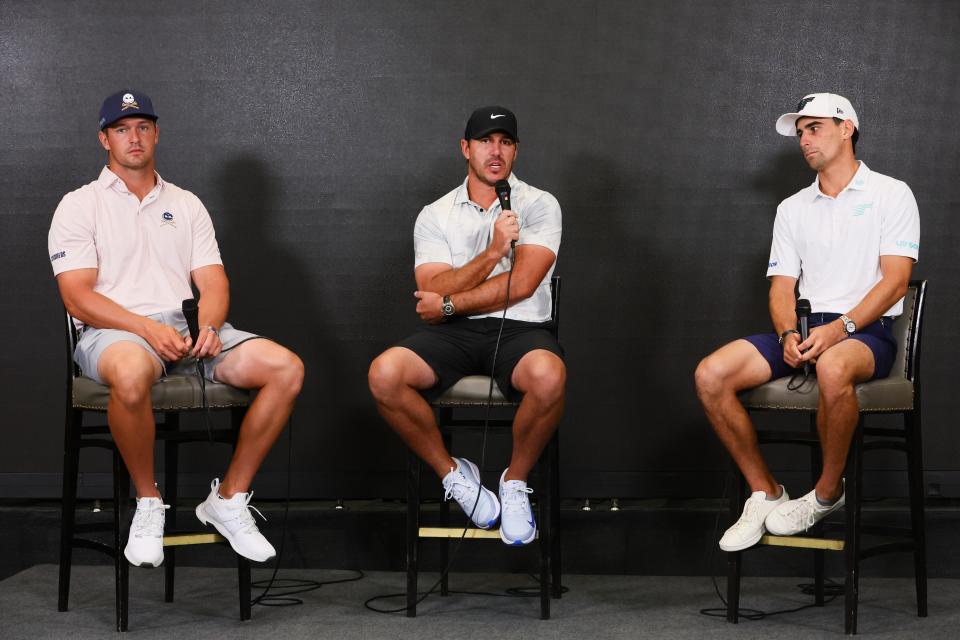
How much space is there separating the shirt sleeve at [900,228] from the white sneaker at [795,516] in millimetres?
706

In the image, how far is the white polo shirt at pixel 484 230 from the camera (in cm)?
320

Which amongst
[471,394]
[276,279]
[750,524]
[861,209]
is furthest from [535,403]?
[276,279]

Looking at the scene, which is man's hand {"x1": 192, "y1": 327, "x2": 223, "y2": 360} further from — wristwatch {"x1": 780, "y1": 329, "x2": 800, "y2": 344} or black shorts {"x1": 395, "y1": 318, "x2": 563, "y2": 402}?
wristwatch {"x1": 780, "y1": 329, "x2": 800, "y2": 344}

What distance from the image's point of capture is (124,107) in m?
3.15

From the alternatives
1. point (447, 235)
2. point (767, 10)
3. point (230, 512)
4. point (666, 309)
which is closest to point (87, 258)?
point (230, 512)

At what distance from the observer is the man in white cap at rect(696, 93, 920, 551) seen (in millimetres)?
2867

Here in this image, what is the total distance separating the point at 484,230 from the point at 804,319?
99 cm

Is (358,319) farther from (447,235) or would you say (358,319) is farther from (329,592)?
(329,592)

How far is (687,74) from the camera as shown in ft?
12.1

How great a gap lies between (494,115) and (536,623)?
4.83 feet

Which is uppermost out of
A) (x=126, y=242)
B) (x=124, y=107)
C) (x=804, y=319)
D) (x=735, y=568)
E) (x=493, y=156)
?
(x=124, y=107)

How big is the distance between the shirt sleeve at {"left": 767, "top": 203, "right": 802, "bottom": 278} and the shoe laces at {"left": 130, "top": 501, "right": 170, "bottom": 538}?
1.89 m

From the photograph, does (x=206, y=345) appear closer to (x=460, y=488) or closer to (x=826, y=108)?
(x=460, y=488)

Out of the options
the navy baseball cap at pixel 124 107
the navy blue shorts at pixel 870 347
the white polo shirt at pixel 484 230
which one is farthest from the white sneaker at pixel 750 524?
the navy baseball cap at pixel 124 107
